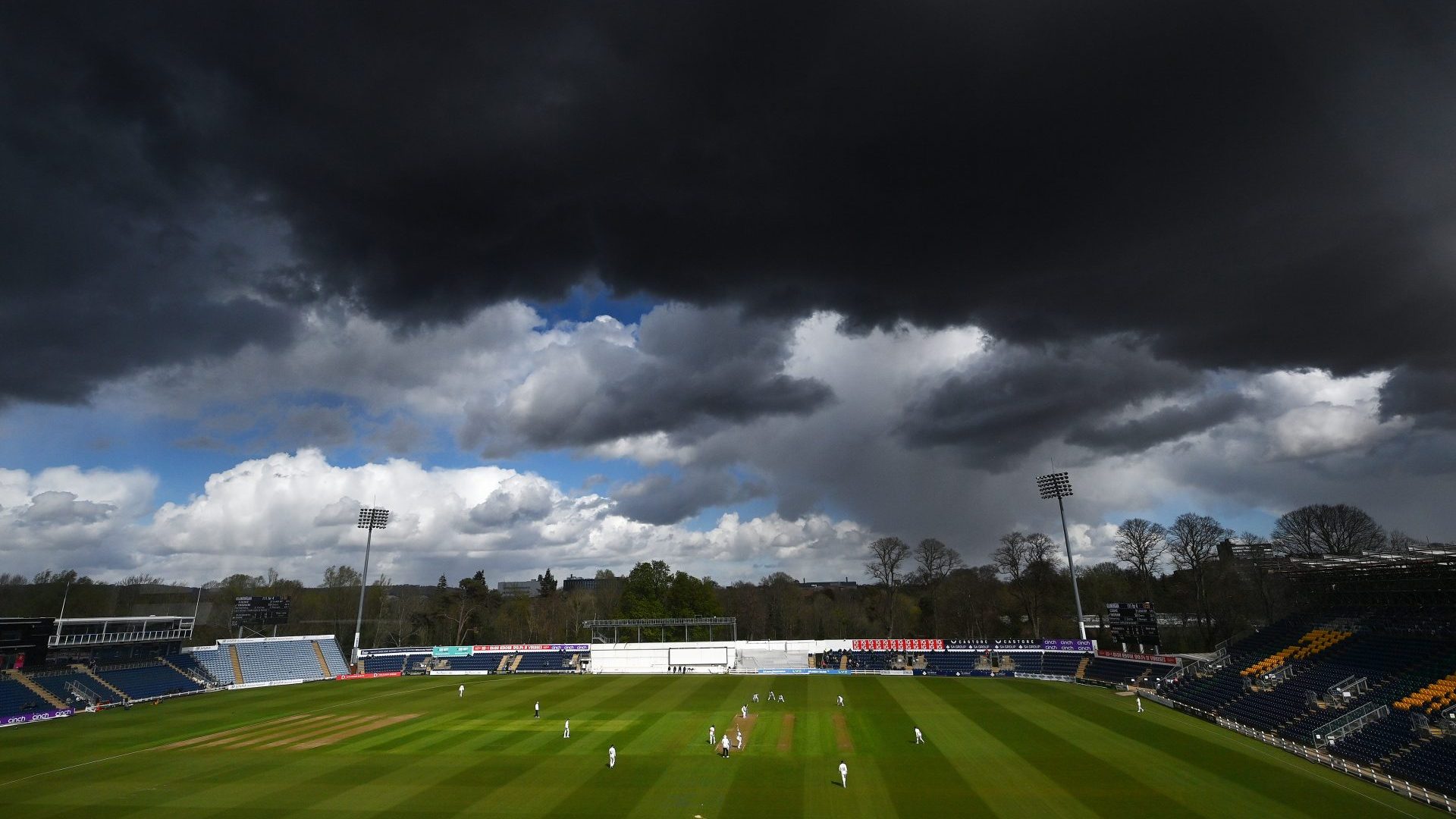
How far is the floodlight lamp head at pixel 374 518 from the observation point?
94438mm

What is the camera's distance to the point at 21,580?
104 metres

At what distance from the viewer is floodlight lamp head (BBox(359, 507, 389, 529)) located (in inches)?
3718

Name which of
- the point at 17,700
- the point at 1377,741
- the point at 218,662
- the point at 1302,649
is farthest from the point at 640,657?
the point at 1377,741

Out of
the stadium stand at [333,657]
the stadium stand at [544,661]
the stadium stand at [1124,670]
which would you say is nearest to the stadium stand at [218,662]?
the stadium stand at [333,657]

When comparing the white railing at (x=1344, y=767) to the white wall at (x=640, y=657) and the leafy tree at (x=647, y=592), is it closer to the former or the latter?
the white wall at (x=640, y=657)

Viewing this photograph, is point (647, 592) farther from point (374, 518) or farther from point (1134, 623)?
point (1134, 623)

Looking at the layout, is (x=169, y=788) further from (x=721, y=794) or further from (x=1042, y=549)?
(x=1042, y=549)

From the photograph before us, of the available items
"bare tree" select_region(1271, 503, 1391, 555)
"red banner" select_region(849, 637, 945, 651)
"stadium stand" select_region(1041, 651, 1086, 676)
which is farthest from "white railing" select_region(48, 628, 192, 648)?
"bare tree" select_region(1271, 503, 1391, 555)

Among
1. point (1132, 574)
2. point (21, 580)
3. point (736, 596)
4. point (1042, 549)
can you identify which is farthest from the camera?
point (736, 596)

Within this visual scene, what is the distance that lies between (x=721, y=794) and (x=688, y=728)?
16358mm

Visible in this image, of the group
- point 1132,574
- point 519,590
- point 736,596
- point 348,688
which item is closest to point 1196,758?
point 1132,574

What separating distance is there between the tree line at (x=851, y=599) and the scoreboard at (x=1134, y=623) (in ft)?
32.8

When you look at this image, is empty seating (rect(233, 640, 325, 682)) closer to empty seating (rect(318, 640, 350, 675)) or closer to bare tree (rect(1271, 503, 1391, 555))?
empty seating (rect(318, 640, 350, 675))

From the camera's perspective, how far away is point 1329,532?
77.2 m
